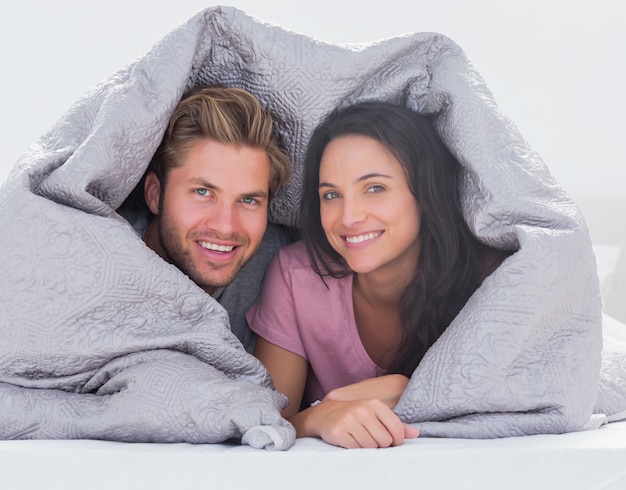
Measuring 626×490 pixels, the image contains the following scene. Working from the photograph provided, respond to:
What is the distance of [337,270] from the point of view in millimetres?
1587

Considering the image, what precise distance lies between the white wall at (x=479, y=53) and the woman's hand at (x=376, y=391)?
1566 mm

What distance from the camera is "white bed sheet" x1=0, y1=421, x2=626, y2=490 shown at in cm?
94

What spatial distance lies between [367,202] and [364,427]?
1.55ft

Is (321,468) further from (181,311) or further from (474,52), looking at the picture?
(474,52)

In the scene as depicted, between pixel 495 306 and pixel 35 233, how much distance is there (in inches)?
26.7

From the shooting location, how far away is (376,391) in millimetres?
1305

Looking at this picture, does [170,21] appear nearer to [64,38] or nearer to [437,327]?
[64,38]

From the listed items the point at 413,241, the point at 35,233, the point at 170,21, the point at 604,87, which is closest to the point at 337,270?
the point at 413,241

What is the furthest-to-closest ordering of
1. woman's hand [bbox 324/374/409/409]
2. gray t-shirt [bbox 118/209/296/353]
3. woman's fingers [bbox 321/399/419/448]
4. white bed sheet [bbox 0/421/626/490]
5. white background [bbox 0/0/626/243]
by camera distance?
white background [bbox 0/0/626/243]
gray t-shirt [bbox 118/209/296/353]
woman's hand [bbox 324/374/409/409]
woman's fingers [bbox 321/399/419/448]
white bed sheet [bbox 0/421/626/490]

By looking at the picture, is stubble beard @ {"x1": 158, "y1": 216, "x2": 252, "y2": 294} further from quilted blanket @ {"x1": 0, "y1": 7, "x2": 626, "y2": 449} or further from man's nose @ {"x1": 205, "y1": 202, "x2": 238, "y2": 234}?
quilted blanket @ {"x1": 0, "y1": 7, "x2": 626, "y2": 449}

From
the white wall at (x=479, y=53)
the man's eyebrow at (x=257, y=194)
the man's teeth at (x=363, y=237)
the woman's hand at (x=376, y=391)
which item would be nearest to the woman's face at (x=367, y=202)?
the man's teeth at (x=363, y=237)

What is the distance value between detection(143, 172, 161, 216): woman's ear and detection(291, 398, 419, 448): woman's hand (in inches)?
22.5

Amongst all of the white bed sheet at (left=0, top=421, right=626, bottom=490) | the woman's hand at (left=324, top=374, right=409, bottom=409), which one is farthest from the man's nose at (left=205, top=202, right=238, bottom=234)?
the white bed sheet at (left=0, top=421, right=626, bottom=490)

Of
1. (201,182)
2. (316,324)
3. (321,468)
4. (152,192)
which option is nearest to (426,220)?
(316,324)
